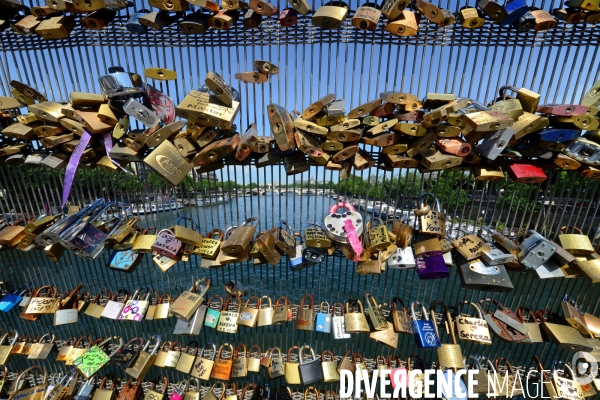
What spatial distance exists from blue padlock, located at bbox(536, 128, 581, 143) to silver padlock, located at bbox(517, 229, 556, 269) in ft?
2.84

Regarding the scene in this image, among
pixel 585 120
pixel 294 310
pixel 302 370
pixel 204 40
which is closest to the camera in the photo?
pixel 585 120

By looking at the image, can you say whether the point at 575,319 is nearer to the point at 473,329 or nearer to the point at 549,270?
the point at 549,270

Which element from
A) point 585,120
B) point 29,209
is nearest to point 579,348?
point 585,120

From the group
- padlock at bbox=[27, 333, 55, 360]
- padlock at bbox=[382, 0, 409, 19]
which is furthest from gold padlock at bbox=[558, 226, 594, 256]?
padlock at bbox=[27, 333, 55, 360]

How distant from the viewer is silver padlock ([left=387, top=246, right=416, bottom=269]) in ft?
9.39

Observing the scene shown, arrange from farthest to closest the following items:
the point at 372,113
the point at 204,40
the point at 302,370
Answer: the point at 302,370, the point at 204,40, the point at 372,113

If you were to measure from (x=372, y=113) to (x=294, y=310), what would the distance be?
94.4 inches

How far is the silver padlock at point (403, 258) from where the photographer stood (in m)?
2.86

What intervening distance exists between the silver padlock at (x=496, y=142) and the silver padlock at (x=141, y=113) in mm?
2840

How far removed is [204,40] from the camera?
294 centimetres

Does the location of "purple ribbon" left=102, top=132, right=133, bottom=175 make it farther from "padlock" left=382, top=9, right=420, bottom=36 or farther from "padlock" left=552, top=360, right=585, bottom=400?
"padlock" left=552, top=360, right=585, bottom=400

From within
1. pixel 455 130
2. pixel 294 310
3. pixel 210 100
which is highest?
pixel 210 100

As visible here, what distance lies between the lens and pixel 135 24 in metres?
2.67

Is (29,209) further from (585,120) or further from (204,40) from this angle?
(585,120)
